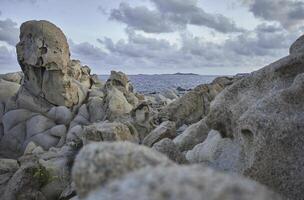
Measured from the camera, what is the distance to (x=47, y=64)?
147 ft

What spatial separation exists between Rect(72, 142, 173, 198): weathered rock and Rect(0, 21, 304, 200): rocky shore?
10 mm

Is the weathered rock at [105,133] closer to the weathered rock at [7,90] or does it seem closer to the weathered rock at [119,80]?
the weathered rock at [7,90]

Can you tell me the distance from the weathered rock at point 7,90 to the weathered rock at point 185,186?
151 feet

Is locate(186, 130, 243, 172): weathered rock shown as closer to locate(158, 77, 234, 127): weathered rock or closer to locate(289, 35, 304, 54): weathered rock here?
locate(289, 35, 304, 54): weathered rock

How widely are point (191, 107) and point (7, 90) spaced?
2404 cm

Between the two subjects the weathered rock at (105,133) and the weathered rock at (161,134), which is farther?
the weathered rock at (161,134)

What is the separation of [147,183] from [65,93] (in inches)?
1718

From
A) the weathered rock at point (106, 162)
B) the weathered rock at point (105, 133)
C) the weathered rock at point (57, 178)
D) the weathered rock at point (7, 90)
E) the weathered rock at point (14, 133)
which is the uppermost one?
the weathered rock at point (106, 162)

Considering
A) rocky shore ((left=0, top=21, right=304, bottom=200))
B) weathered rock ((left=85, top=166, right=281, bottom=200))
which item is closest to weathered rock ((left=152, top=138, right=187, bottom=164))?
rocky shore ((left=0, top=21, right=304, bottom=200))

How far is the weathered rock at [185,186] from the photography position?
3148 millimetres

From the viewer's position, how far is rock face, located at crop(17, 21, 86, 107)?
44.0 m

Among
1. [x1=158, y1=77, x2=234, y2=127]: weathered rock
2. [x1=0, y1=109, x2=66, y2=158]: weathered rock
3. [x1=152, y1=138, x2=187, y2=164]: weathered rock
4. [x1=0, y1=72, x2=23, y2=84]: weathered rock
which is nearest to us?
[x1=152, y1=138, x2=187, y2=164]: weathered rock

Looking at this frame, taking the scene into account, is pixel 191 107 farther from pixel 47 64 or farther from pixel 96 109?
pixel 47 64

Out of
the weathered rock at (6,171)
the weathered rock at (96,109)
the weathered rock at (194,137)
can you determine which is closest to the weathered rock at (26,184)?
the weathered rock at (6,171)
